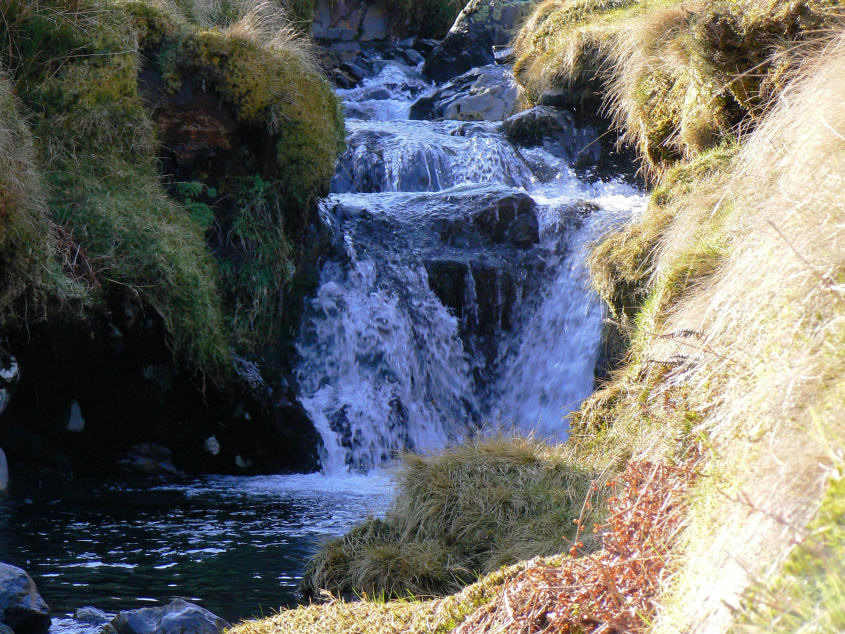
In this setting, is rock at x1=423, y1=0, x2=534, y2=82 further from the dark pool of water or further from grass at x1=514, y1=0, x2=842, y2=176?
the dark pool of water

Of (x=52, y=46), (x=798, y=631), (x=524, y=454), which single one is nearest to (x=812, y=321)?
(x=798, y=631)

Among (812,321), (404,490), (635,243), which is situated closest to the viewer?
(812,321)

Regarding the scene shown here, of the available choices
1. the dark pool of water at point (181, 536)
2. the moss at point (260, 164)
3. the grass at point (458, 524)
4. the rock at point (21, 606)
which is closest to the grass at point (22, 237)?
the dark pool of water at point (181, 536)

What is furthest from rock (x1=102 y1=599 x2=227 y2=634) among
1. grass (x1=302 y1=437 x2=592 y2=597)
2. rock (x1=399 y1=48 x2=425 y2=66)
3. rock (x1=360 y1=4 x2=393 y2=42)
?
rock (x1=360 y1=4 x2=393 y2=42)

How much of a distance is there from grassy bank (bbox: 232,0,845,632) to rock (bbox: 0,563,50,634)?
1382 millimetres

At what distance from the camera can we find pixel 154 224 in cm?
764

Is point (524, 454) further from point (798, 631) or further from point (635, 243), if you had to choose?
point (798, 631)

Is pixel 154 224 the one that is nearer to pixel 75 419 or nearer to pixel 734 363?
pixel 75 419

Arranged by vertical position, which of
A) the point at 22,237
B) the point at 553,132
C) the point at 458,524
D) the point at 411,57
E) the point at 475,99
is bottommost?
the point at 458,524

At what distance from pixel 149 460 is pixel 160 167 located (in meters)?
3.04

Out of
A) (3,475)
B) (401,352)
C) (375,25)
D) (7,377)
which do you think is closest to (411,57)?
(375,25)

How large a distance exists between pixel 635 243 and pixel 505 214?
12.2 ft


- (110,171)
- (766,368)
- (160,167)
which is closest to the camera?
(766,368)

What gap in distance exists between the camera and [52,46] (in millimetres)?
7789
